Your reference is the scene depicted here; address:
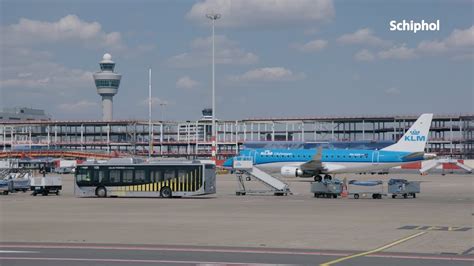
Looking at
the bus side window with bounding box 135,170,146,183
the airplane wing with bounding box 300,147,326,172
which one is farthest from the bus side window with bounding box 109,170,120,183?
the airplane wing with bounding box 300,147,326,172

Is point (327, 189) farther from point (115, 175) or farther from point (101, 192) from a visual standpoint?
point (101, 192)

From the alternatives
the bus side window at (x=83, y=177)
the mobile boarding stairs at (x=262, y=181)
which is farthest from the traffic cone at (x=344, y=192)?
the bus side window at (x=83, y=177)

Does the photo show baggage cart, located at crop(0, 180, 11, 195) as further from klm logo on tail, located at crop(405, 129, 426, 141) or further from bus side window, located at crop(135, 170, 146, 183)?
klm logo on tail, located at crop(405, 129, 426, 141)

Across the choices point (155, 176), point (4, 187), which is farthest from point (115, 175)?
point (4, 187)

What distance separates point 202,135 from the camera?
620 ft

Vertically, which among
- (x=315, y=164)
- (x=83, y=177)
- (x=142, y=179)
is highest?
(x=315, y=164)

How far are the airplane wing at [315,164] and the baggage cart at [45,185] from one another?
33.4 m

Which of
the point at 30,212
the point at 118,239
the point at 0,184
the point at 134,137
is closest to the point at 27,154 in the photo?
the point at 134,137

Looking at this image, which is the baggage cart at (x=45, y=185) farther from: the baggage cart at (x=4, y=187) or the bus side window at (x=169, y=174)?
the bus side window at (x=169, y=174)

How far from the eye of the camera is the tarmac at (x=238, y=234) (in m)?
18.1

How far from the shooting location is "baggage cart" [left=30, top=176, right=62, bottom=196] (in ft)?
172

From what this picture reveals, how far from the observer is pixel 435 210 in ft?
119

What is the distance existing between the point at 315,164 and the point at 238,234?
5643 cm

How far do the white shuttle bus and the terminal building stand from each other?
103369 mm
